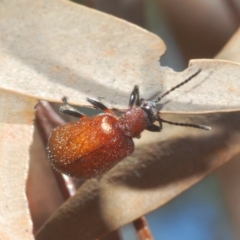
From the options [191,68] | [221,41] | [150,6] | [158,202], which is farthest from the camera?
[150,6]

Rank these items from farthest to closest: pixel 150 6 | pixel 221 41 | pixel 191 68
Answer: pixel 150 6 < pixel 221 41 < pixel 191 68

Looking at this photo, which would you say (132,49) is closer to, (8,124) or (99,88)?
(99,88)

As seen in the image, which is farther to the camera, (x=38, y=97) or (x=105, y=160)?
(x=105, y=160)

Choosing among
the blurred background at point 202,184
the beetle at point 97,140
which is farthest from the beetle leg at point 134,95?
the blurred background at point 202,184

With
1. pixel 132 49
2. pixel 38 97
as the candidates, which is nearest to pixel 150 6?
pixel 132 49

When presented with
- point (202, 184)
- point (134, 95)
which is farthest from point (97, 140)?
point (202, 184)

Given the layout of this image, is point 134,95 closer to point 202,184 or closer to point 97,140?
point 97,140

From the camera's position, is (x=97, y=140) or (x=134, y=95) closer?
(x=134, y=95)
